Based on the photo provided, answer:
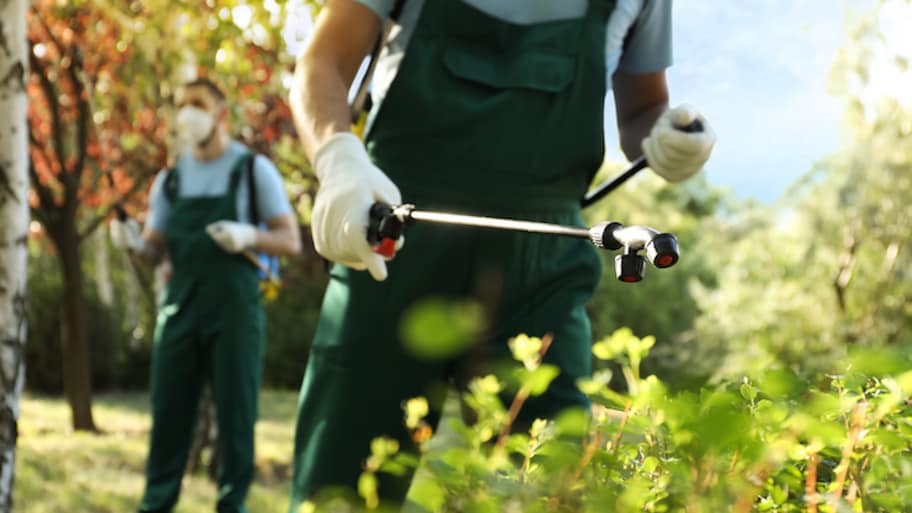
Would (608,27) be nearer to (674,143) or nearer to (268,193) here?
(674,143)

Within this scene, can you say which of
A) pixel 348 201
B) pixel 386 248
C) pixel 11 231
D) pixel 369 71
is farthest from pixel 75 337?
pixel 386 248

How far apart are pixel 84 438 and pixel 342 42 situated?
7861 mm

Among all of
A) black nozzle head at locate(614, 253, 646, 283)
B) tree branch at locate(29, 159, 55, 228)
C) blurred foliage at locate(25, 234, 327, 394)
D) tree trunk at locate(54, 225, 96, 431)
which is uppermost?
black nozzle head at locate(614, 253, 646, 283)

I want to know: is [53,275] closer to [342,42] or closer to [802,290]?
[802,290]

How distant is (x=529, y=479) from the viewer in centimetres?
85

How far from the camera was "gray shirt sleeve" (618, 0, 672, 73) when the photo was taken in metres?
2.21

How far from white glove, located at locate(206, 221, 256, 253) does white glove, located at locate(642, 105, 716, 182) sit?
2595mm

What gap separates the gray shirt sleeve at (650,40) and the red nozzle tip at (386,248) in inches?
33.3

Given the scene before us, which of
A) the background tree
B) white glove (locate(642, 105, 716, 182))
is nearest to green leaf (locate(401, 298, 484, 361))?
white glove (locate(642, 105, 716, 182))

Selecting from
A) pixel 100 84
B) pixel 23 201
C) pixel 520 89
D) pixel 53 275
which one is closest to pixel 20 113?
pixel 23 201

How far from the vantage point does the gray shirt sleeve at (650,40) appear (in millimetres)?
2205

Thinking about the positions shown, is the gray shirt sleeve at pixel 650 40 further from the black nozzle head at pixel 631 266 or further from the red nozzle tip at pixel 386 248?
the black nozzle head at pixel 631 266

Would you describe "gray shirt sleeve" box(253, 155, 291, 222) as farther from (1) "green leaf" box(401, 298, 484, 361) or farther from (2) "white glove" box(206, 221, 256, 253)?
(1) "green leaf" box(401, 298, 484, 361)

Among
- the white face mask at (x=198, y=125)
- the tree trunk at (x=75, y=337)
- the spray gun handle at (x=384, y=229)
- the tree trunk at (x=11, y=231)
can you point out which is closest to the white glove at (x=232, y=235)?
the white face mask at (x=198, y=125)
